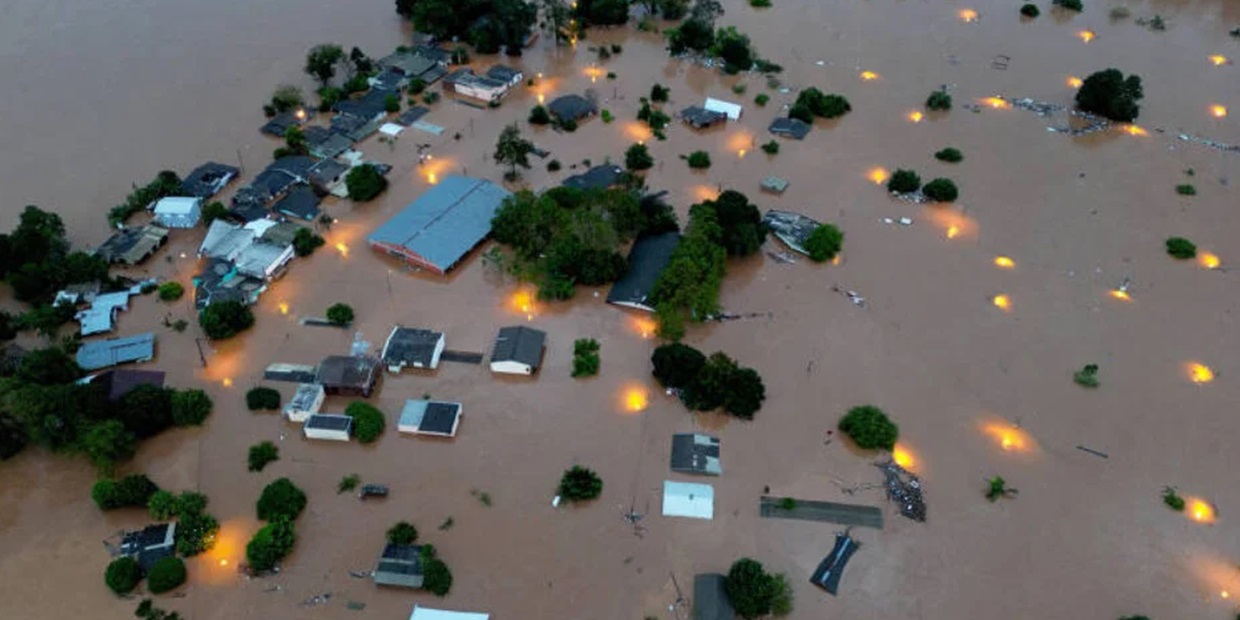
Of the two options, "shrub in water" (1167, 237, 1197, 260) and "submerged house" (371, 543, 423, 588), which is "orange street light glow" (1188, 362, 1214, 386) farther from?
"submerged house" (371, 543, 423, 588)

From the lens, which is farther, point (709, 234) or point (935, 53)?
point (935, 53)

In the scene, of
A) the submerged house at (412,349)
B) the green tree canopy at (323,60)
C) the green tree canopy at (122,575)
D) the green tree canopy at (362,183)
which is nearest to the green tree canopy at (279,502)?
the green tree canopy at (122,575)

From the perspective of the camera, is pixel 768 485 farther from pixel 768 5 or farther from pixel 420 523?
pixel 768 5

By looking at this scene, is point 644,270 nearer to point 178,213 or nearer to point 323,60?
point 178,213

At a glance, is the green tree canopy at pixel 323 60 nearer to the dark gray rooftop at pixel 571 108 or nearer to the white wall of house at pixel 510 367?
the dark gray rooftop at pixel 571 108

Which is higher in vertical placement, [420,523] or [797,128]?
[797,128]

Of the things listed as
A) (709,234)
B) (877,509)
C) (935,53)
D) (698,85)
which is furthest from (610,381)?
(935,53)
